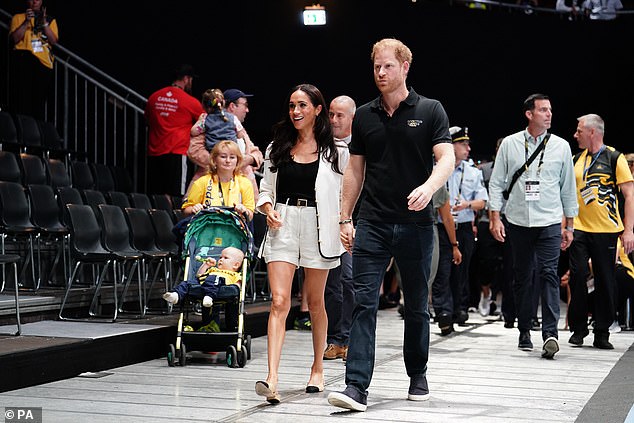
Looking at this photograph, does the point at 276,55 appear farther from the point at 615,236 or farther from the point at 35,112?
the point at 615,236

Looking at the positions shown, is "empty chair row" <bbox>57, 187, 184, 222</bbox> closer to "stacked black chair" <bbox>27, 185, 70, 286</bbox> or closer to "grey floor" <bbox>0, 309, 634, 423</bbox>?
"stacked black chair" <bbox>27, 185, 70, 286</bbox>

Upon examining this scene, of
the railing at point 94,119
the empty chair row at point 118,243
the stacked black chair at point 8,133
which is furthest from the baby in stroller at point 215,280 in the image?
the railing at point 94,119

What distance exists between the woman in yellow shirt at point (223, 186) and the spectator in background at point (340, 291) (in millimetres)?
661

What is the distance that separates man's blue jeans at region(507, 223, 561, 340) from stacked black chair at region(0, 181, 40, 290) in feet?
11.0

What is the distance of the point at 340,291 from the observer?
6.00 m

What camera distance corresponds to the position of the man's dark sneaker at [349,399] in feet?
13.3

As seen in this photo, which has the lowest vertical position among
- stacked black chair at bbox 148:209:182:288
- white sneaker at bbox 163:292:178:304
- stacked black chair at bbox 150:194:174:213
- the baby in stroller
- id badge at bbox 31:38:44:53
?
white sneaker at bbox 163:292:178:304

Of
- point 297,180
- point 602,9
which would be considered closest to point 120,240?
point 297,180

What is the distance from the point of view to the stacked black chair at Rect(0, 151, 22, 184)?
783 centimetres

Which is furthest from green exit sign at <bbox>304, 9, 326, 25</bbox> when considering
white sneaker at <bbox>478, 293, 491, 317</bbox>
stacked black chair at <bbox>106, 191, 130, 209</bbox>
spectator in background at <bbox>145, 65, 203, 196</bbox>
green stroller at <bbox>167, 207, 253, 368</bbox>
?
green stroller at <bbox>167, 207, 253, 368</bbox>

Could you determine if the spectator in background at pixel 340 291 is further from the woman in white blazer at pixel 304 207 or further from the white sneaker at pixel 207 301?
the woman in white blazer at pixel 304 207

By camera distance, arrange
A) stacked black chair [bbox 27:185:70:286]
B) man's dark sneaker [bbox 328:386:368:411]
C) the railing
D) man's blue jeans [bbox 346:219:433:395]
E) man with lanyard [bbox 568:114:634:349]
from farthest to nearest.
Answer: the railing → stacked black chair [bbox 27:185:70:286] → man with lanyard [bbox 568:114:634:349] → man's blue jeans [bbox 346:219:433:395] → man's dark sneaker [bbox 328:386:368:411]

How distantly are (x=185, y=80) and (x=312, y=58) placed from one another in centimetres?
408

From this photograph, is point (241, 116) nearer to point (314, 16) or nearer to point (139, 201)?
point (139, 201)
